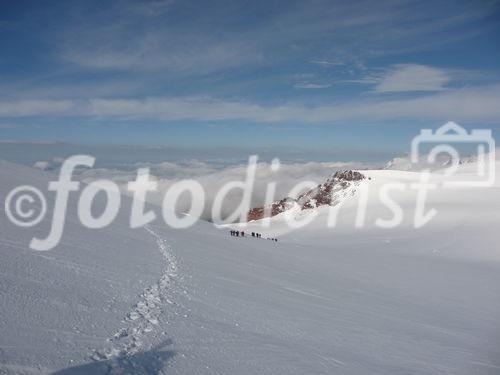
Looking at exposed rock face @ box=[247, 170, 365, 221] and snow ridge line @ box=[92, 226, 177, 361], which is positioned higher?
exposed rock face @ box=[247, 170, 365, 221]

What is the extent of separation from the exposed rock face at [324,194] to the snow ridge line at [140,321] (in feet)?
286

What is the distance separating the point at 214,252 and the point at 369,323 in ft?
33.8

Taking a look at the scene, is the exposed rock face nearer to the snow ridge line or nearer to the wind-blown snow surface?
the wind-blown snow surface

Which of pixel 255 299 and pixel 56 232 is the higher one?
pixel 56 232

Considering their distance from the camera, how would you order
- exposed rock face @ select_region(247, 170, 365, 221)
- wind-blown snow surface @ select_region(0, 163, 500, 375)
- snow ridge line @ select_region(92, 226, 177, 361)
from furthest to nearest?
exposed rock face @ select_region(247, 170, 365, 221), wind-blown snow surface @ select_region(0, 163, 500, 375), snow ridge line @ select_region(92, 226, 177, 361)

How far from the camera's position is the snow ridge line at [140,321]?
7.36 metres

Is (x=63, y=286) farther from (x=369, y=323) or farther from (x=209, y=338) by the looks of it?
(x=369, y=323)

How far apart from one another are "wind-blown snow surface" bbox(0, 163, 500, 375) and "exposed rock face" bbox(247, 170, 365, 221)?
77.8 m

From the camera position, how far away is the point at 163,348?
7.96 meters

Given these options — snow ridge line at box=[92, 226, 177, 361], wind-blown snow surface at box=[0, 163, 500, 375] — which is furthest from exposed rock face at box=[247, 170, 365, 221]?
snow ridge line at box=[92, 226, 177, 361]

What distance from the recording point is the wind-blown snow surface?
7.53m

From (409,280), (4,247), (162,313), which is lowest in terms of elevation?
(409,280)

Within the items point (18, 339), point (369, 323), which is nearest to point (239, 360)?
point (18, 339)

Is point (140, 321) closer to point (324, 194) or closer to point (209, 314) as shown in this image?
point (209, 314)
